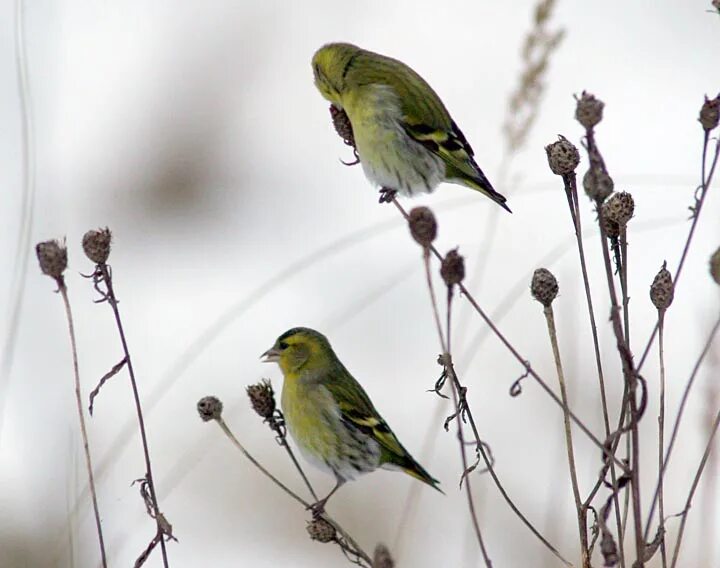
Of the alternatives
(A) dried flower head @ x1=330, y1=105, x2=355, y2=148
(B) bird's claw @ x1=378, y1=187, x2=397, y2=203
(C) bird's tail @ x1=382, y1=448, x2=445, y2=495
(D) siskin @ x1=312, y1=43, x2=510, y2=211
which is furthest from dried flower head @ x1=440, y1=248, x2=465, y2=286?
(B) bird's claw @ x1=378, y1=187, x2=397, y2=203

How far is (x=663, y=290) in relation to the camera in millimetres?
2059

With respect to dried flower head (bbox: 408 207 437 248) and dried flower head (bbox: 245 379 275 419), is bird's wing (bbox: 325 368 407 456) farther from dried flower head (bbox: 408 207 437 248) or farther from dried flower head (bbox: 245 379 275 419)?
dried flower head (bbox: 408 207 437 248)

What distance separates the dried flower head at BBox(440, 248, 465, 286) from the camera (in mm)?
1747

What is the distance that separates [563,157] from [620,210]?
13 centimetres

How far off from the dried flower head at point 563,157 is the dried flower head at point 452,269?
464mm

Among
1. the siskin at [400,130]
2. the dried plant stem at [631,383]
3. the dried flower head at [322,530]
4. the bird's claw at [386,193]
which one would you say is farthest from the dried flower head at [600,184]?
the bird's claw at [386,193]

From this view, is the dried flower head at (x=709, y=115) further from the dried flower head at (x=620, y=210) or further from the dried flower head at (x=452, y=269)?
the dried flower head at (x=452, y=269)

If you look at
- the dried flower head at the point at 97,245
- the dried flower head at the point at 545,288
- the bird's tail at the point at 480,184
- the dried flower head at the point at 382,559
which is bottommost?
the dried flower head at the point at 382,559

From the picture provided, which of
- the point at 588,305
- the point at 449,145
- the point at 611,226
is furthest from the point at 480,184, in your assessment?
the point at 588,305

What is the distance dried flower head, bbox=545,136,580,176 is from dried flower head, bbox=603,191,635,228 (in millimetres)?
97

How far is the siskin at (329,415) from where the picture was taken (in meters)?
3.49

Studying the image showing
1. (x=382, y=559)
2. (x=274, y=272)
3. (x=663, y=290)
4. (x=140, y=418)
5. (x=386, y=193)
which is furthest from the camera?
(x=274, y=272)

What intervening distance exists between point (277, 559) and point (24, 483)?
860mm

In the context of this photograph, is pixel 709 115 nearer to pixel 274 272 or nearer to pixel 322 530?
pixel 322 530
